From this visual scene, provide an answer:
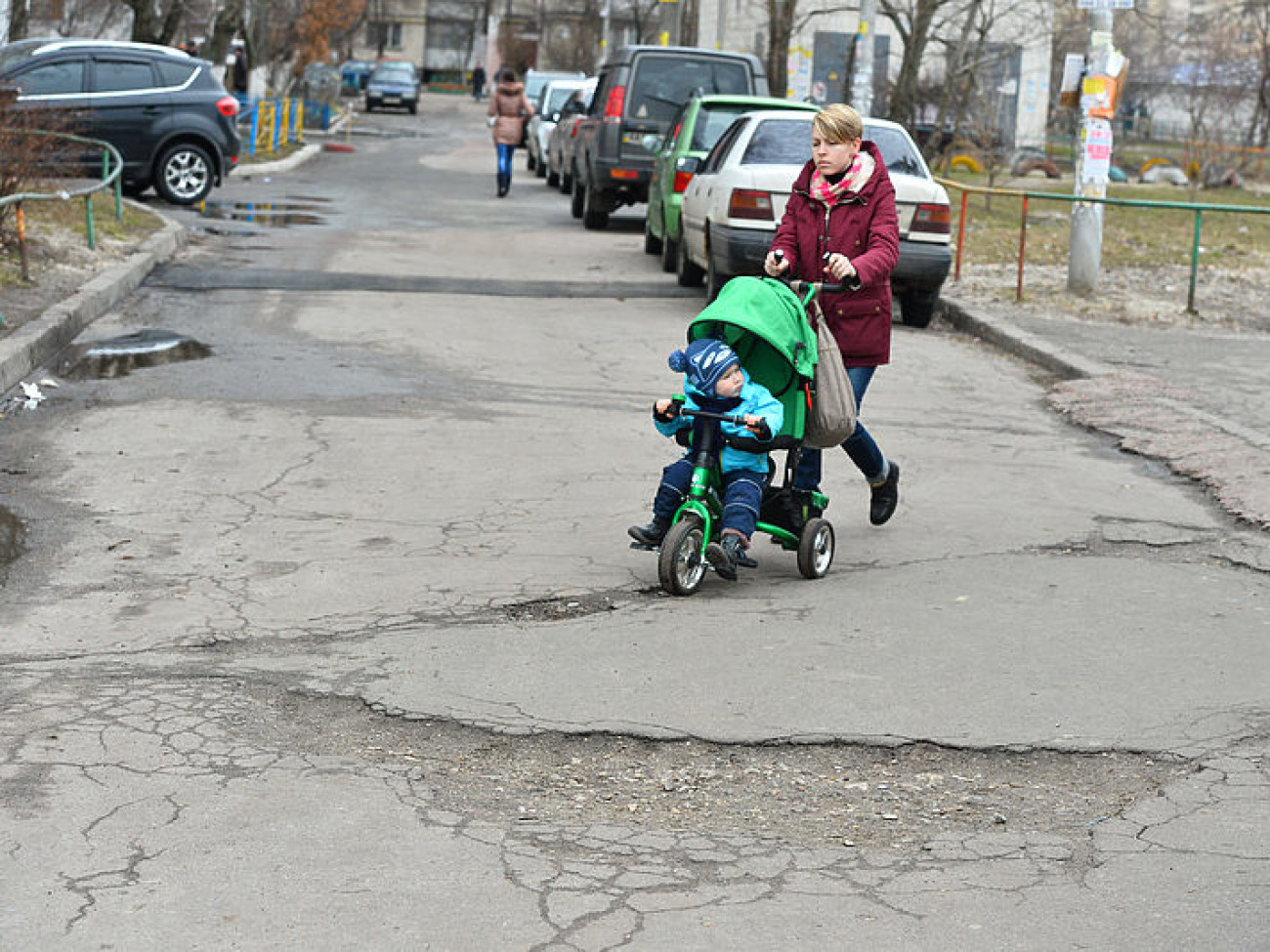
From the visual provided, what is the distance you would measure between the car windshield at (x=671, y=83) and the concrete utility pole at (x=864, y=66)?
12.1ft

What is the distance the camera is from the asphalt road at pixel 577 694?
3.93 meters

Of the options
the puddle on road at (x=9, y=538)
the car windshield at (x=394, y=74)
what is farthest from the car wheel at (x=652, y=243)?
the car windshield at (x=394, y=74)

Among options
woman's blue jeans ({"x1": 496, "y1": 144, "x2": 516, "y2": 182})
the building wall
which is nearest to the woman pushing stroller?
woman's blue jeans ({"x1": 496, "y1": 144, "x2": 516, "y2": 182})

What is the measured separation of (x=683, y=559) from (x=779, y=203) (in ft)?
26.0

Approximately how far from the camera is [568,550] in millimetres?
7074

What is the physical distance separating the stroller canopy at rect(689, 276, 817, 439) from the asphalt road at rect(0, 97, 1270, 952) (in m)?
0.72

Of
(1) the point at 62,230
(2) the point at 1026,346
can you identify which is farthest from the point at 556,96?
(2) the point at 1026,346

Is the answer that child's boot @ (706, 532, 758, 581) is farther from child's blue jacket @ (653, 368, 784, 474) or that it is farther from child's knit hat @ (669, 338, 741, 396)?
child's knit hat @ (669, 338, 741, 396)

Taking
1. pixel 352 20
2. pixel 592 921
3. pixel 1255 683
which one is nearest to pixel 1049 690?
pixel 1255 683

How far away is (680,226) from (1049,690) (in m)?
11.8

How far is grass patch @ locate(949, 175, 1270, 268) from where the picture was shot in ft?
65.1

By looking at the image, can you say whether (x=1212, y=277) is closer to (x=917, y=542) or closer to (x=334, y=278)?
(x=334, y=278)

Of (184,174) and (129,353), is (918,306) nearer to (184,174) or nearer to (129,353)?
(129,353)

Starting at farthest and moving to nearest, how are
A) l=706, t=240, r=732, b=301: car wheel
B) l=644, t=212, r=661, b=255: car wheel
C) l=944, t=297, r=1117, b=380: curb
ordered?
l=644, t=212, r=661, b=255: car wheel → l=706, t=240, r=732, b=301: car wheel → l=944, t=297, r=1117, b=380: curb
